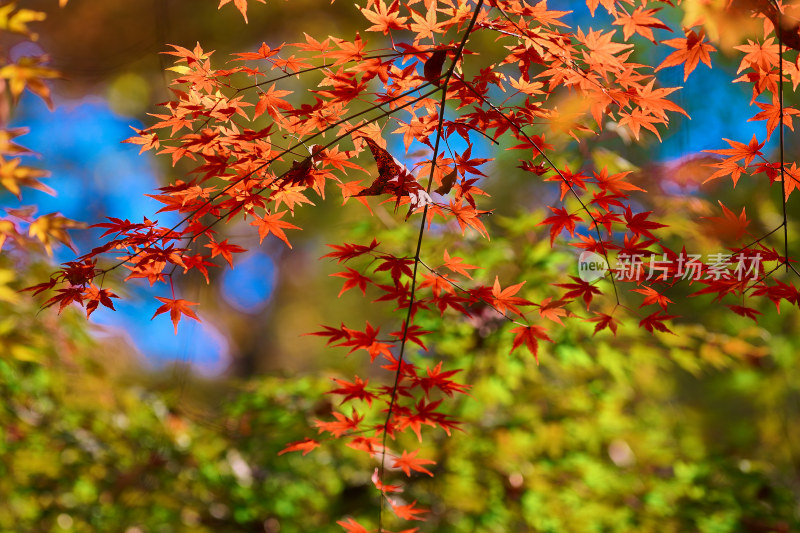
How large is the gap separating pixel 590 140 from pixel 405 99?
4.95 ft

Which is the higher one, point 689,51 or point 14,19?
point 14,19

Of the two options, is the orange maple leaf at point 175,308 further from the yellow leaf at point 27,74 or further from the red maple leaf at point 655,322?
the red maple leaf at point 655,322

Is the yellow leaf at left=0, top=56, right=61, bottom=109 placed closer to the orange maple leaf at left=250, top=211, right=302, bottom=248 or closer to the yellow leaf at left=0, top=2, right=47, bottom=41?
the yellow leaf at left=0, top=2, right=47, bottom=41

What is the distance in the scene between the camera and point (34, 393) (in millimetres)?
3176

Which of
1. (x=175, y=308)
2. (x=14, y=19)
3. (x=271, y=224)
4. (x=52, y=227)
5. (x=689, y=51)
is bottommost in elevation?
(x=175, y=308)

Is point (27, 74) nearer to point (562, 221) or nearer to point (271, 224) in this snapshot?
point (271, 224)

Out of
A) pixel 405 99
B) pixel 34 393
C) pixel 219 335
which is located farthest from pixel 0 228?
pixel 219 335

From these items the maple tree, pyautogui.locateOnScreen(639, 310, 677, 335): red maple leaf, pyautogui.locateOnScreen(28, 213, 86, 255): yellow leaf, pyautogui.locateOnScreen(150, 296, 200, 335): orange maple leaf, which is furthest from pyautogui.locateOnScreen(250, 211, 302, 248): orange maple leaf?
pyautogui.locateOnScreen(639, 310, 677, 335): red maple leaf

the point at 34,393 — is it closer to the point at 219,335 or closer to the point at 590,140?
the point at 590,140

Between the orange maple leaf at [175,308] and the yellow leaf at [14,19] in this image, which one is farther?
the orange maple leaf at [175,308]

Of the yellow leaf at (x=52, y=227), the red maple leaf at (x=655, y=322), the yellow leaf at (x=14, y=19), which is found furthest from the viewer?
the red maple leaf at (x=655, y=322)

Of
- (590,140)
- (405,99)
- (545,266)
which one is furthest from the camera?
(590,140)

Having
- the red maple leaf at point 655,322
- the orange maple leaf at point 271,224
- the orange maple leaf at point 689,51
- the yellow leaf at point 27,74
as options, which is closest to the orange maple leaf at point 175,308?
the orange maple leaf at point 271,224

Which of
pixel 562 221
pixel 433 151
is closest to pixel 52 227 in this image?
pixel 433 151
